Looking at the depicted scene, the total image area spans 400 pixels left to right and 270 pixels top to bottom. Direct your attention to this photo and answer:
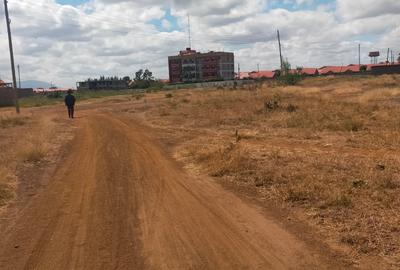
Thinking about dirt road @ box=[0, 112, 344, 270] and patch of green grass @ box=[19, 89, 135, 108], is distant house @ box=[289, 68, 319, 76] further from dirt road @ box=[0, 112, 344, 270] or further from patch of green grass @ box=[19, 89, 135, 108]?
dirt road @ box=[0, 112, 344, 270]

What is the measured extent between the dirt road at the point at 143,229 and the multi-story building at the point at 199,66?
148953 mm

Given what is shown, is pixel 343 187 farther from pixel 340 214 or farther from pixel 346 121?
pixel 346 121

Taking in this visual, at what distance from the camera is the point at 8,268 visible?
5.82m

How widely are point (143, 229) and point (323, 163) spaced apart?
16.7 feet

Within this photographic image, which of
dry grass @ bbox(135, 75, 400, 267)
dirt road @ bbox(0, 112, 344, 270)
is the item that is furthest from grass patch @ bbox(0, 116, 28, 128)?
dirt road @ bbox(0, 112, 344, 270)

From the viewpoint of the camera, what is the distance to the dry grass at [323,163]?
6832 mm

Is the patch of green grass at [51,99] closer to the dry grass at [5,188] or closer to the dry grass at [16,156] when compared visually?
the dry grass at [16,156]

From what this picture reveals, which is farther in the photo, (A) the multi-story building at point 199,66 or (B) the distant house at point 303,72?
(A) the multi-story building at point 199,66

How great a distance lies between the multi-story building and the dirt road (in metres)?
149

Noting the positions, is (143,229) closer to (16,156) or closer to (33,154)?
(33,154)

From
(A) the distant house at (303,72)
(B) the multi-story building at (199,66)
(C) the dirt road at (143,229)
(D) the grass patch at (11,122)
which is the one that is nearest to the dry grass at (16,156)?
(C) the dirt road at (143,229)

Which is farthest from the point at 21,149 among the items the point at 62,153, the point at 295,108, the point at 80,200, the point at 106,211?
the point at 295,108

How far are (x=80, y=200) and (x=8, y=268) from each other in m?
3.14

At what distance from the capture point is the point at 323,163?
10859 mm
